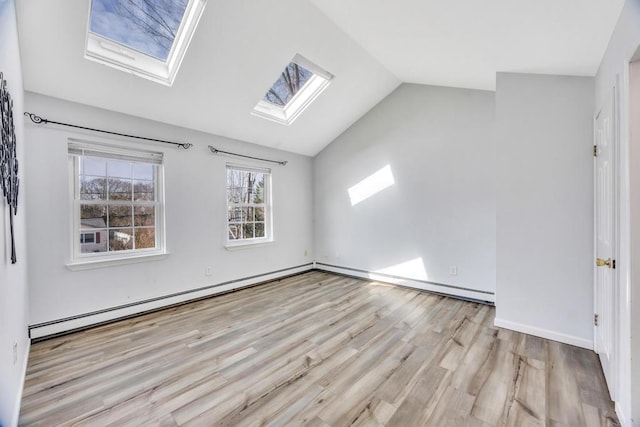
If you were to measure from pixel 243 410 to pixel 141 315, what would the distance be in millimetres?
2081

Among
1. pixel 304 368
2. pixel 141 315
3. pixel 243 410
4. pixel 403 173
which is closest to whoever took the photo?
pixel 243 410

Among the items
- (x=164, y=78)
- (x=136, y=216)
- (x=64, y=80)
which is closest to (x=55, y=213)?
(x=136, y=216)

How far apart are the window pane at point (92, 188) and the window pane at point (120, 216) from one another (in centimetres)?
17

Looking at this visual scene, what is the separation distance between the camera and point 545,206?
252 cm

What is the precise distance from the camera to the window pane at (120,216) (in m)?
3.05

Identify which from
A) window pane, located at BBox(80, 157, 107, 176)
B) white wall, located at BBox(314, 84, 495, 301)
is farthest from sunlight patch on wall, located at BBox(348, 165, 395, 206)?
window pane, located at BBox(80, 157, 107, 176)

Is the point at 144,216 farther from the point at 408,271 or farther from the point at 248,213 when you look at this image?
the point at 408,271

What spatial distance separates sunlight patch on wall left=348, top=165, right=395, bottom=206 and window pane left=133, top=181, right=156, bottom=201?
2.86 m

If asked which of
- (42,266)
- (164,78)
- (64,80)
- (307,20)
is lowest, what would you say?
(42,266)

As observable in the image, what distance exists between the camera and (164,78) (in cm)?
284

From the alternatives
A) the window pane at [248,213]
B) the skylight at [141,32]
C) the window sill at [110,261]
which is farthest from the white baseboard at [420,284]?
the skylight at [141,32]

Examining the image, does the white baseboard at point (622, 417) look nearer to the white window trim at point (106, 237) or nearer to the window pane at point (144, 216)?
the white window trim at point (106, 237)

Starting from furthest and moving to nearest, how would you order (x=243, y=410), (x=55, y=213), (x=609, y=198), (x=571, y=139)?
(x=55, y=213), (x=571, y=139), (x=609, y=198), (x=243, y=410)

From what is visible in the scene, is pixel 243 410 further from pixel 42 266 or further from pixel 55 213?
pixel 55 213
